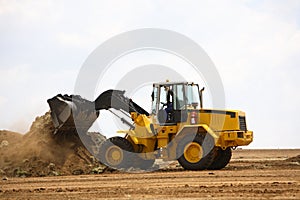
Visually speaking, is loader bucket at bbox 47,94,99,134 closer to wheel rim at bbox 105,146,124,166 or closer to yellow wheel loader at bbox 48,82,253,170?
yellow wheel loader at bbox 48,82,253,170

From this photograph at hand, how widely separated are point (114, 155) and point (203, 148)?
3.64 metres

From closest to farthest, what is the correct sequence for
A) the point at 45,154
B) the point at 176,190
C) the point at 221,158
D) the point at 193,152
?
the point at 176,190
the point at 193,152
the point at 45,154
the point at 221,158

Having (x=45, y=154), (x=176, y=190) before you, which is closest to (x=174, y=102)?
(x=45, y=154)

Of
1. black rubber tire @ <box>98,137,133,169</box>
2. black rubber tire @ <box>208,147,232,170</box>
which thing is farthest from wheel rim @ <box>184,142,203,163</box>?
black rubber tire @ <box>98,137,133,169</box>

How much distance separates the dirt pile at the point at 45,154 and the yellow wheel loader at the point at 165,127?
555mm

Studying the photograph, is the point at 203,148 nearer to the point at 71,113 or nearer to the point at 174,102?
the point at 174,102

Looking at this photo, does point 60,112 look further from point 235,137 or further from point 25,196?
point 25,196

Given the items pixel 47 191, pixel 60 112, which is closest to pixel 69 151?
pixel 60 112

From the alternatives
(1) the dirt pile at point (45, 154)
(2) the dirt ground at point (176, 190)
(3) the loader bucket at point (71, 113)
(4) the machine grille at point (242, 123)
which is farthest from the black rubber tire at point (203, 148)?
(3) the loader bucket at point (71, 113)

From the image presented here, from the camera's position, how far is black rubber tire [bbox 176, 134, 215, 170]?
74.8 feet

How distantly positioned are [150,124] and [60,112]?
3.70 m

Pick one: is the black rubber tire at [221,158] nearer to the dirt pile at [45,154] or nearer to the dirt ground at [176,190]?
the dirt pile at [45,154]

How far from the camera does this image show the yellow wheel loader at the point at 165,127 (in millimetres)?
23000

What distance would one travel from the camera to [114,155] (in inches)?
933
